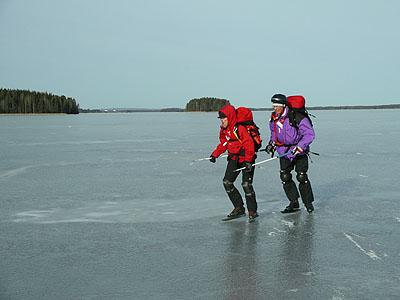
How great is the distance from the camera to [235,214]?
6613mm

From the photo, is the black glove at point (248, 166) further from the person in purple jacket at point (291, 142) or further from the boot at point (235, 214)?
the person in purple jacket at point (291, 142)

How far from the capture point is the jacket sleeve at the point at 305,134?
6.64m

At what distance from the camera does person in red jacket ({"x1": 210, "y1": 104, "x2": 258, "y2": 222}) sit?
6.30m

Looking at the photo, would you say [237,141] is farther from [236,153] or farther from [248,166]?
[248,166]

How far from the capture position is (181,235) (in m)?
5.66

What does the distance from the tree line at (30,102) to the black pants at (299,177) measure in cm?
11384

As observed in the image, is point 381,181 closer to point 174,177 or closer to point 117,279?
point 174,177

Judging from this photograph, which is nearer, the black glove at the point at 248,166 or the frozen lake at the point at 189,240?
the frozen lake at the point at 189,240

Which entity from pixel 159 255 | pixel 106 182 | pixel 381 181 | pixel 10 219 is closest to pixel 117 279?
pixel 159 255

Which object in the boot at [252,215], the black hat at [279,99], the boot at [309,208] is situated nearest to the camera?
the boot at [252,215]

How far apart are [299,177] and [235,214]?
1081 millimetres

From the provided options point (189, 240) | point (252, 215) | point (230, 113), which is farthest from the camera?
point (252, 215)

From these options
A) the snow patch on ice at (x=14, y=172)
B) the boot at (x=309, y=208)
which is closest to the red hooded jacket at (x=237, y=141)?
the boot at (x=309, y=208)

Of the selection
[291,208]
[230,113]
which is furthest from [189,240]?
[291,208]
